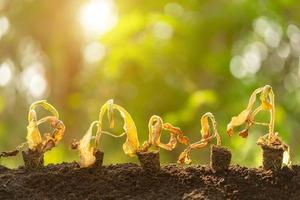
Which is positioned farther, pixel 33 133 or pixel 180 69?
pixel 180 69

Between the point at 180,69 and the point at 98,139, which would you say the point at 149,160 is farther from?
the point at 180,69

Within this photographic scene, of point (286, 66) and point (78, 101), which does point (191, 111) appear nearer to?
point (78, 101)

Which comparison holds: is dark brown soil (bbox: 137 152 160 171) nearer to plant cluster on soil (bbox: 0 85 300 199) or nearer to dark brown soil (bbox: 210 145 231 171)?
plant cluster on soil (bbox: 0 85 300 199)

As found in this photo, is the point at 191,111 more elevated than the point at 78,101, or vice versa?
the point at 78,101

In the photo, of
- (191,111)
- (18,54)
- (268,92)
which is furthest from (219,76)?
(18,54)

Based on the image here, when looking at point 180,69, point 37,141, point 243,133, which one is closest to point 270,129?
point 243,133
